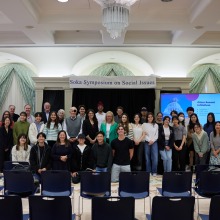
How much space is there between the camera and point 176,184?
14.6ft

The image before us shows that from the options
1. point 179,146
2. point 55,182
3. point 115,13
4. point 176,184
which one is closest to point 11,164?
point 55,182

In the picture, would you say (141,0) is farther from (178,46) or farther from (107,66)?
(107,66)

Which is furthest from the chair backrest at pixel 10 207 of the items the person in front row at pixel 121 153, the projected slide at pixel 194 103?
the projected slide at pixel 194 103

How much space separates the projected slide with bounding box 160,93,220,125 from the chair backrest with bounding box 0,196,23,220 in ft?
21.6

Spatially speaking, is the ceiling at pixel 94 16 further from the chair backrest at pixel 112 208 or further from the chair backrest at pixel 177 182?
the chair backrest at pixel 112 208

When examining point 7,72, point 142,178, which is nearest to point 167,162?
point 142,178

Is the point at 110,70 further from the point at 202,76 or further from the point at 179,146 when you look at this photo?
the point at 179,146

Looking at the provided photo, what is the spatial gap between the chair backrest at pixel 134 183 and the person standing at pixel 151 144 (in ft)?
8.35

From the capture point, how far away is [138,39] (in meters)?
8.36

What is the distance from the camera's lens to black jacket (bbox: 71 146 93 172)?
231 inches

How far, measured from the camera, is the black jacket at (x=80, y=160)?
5.87m

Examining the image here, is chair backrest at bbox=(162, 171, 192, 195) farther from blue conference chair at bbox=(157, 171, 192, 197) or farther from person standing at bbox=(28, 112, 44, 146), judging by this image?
person standing at bbox=(28, 112, 44, 146)

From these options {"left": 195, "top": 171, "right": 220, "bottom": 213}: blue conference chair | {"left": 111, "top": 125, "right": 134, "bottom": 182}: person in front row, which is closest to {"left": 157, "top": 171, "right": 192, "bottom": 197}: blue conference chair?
{"left": 195, "top": 171, "right": 220, "bottom": 213}: blue conference chair

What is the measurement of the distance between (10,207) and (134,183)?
1870mm
